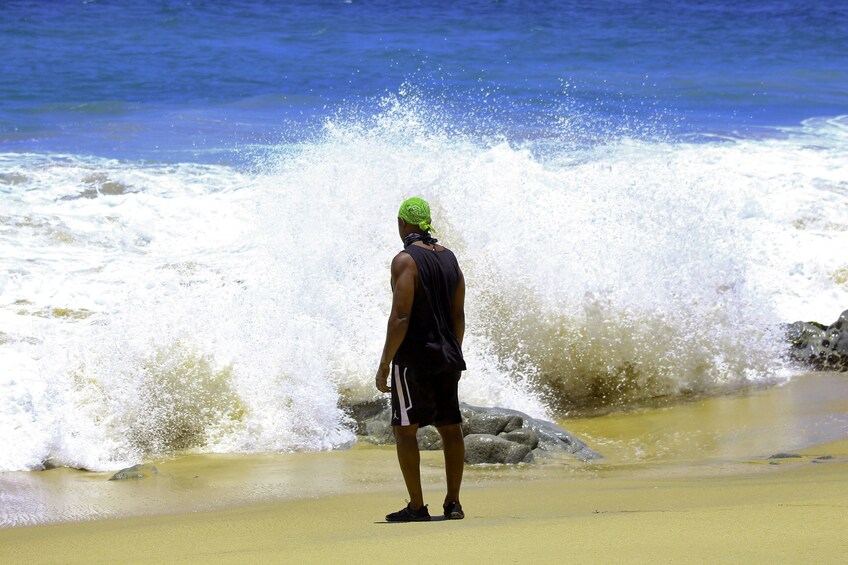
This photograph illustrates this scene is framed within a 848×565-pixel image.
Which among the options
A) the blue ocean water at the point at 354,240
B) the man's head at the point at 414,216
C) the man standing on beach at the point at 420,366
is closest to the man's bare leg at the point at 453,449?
the man standing on beach at the point at 420,366

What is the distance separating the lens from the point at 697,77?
73.2 feet

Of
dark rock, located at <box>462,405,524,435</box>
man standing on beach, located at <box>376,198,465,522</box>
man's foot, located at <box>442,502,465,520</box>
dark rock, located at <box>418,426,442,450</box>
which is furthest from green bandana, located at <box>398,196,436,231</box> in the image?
dark rock, located at <box>418,426,442,450</box>

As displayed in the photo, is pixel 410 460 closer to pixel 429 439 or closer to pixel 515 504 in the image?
pixel 515 504

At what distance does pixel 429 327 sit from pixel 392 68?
17.7 metres

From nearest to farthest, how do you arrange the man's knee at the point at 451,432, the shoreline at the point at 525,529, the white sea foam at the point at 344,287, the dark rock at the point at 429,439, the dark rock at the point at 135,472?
the shoreline at the point at 525,529, the man's knee at the point at 451,432, the dark rock at the point at 135,472, the dark rock at the point at 429,439, the white sea foam at the point at 344,287

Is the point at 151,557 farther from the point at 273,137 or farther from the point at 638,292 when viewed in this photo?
the point at 273,137

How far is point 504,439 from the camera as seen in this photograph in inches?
236

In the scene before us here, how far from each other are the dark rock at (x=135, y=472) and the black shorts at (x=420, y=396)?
191 centimetres

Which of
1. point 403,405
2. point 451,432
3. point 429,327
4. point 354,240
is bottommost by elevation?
point 451,432

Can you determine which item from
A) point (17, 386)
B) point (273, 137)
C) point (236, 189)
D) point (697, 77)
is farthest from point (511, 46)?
point (17, 386)

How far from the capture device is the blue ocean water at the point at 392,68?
16.9 m

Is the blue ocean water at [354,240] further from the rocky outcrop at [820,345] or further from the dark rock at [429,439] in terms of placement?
the dark rock at [429,439]

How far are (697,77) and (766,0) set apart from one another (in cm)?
1456

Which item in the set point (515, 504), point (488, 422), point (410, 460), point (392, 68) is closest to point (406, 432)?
point (410, 460)
